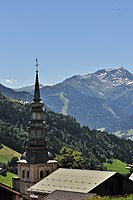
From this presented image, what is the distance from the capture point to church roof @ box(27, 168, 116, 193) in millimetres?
84438

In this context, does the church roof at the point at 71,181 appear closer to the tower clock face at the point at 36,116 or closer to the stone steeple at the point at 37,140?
the stone steeple at the point at 37,140

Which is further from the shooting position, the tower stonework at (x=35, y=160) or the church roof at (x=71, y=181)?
the tower stonework at (x=35, y=160)

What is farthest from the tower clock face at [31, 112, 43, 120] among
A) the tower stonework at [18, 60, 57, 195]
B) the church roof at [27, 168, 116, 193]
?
the church roof at [27, 168, 116, 193]

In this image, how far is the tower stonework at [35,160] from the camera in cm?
9956

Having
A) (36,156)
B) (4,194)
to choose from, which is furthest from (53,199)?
(36,156)

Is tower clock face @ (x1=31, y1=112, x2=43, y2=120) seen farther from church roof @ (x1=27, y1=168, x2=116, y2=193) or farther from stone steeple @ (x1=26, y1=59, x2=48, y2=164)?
church roof @ (x1=27, y1=168, x2=116, y2=193)

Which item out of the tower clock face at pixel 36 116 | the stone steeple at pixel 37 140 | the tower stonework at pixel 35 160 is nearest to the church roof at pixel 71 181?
the tower stonework at pixel 35 160

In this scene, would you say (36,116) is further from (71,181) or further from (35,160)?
(71,181)

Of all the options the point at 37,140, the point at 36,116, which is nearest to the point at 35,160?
the point at 37,140

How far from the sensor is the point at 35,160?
99875 millimetres

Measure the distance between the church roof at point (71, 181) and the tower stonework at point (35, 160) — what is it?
4979 mm

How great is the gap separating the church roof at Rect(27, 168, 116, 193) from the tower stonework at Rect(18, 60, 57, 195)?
498 centimetres

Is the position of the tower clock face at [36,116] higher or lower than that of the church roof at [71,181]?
higher

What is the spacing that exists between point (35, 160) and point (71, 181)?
535 inches
